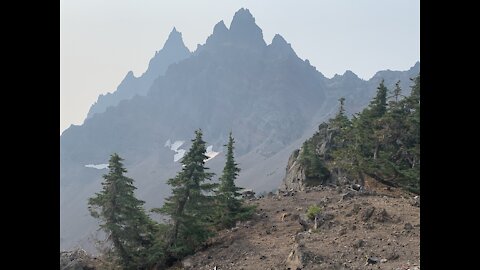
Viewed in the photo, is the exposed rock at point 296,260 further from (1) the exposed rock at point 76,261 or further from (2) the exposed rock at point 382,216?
(1) the exposed rock at point 76,261

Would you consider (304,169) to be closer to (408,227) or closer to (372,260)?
(408,227)

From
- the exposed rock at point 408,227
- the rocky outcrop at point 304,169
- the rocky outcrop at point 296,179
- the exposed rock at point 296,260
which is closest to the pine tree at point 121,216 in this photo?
the exposed rock at point 296,260

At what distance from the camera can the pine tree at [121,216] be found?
20.1 meters

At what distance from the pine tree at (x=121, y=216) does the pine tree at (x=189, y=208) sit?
1.39 meters

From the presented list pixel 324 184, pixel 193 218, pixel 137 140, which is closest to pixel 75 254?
pixel 193 218

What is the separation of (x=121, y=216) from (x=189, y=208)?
3681mm

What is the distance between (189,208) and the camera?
2130 cm

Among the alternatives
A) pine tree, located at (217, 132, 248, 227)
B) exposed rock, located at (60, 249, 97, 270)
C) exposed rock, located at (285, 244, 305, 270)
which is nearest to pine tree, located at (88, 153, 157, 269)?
exposed rock, located at (60, 249, 97, 270)

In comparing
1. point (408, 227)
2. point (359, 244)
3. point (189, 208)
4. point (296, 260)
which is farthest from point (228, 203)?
point (408, 227)

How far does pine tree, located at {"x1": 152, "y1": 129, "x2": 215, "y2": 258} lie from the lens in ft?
67.5

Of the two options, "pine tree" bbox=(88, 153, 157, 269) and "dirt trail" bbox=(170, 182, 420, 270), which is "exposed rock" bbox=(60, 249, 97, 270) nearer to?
"pine tree" bbox=(88, 153, 157, 269)

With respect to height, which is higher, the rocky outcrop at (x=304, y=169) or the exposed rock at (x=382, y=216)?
the rocky outcrop at (x=304, y=169)

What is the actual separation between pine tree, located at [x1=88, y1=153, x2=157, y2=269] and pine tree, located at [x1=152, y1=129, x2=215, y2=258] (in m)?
1.39
